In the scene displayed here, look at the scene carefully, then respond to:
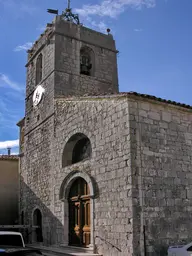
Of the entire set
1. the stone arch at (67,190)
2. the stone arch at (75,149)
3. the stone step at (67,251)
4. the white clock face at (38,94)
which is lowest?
the stone step at (67,251)

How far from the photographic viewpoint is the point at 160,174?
30.4 ft

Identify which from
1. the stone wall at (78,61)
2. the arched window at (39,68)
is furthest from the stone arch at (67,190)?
the arched window at (39,68)

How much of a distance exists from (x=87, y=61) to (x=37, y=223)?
770cm

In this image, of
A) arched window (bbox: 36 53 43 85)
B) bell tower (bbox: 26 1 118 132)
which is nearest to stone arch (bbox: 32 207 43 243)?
bell tower (bbox: 26 1 118 132)

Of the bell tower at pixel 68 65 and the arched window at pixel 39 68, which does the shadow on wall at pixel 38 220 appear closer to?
the bell tower at pixel 68 65

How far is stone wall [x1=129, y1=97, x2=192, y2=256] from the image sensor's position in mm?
8695

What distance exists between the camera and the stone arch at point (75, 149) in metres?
11.9

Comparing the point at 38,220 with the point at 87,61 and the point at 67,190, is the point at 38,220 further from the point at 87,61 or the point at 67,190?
the point at 87,61

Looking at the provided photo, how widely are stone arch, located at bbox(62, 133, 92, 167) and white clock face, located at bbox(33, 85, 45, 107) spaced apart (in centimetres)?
358

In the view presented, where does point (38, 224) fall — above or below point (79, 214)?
below

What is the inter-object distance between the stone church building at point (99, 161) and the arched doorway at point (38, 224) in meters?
0.04

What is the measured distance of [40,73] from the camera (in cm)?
1623

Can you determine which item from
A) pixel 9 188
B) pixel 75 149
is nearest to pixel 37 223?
pixel 75 149

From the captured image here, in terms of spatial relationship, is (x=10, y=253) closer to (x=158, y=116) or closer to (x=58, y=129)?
(x=158, y=116)
